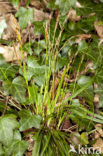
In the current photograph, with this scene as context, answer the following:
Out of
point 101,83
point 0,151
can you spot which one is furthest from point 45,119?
point 101,83

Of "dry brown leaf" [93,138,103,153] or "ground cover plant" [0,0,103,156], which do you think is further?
"dry brown leaf" [93,138,103,153]

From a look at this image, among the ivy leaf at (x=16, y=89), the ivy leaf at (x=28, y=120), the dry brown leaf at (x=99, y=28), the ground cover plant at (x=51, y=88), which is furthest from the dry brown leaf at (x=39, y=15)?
the ivy leaf at (x=28, y=120)

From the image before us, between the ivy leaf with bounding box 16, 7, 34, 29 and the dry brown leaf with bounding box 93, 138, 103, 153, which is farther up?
the ivy leaf with bounding box 16, 7, 34, 29

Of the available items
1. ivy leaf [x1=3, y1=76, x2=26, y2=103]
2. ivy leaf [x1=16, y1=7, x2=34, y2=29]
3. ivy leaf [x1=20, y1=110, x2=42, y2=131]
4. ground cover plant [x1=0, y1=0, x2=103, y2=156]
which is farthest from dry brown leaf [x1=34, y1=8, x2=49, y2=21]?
ivy leaf [x1=20, y1=110, x2=42, y2=131]

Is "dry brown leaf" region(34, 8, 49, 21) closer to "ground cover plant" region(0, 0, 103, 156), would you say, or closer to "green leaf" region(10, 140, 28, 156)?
"ground cover plant" region(0, 0, 103, 156)

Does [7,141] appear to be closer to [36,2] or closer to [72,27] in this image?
[72,27]

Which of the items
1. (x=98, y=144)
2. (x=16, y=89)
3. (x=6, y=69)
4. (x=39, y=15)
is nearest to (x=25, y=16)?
(x=39, y=15)

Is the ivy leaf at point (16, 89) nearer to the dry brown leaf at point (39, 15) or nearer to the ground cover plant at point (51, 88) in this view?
the ground cover plant at point (51, 88)
